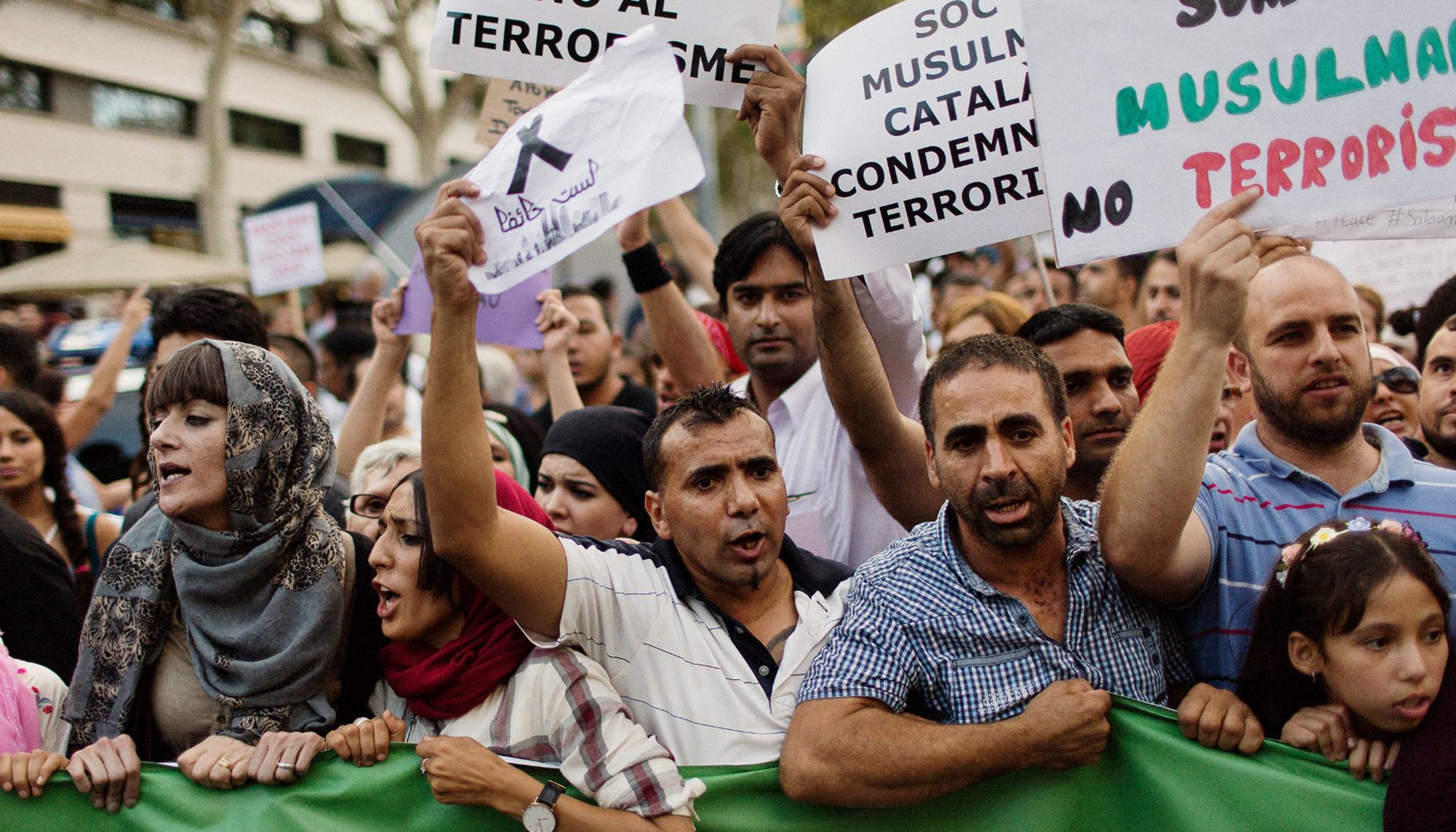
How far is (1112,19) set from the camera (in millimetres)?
2490

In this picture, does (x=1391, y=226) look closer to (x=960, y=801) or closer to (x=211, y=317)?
(x=960, y=801)

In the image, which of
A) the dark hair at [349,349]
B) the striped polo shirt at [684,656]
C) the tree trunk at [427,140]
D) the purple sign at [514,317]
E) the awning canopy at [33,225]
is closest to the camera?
the striped polo shirt at [684,656]

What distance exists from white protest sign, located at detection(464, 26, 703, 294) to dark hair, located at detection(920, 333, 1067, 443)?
2.26 feet

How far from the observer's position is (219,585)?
8.85 ft

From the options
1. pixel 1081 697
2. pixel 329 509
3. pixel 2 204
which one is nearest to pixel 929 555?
pixel 1081 697

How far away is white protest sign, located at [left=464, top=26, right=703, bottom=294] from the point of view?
7.61ft

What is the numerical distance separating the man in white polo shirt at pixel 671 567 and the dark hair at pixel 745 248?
1038 mm

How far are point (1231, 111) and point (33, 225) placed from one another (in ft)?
79.7

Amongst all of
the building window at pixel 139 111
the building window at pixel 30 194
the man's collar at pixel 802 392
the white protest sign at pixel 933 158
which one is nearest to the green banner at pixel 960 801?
the white protest sign at pixel 933 158

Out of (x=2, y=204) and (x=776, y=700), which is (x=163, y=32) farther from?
(x=776, y=700)

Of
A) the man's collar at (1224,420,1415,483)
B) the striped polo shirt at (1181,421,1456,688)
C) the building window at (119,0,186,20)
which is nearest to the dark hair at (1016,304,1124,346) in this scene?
the man's collar at (1224,420,1415,483)

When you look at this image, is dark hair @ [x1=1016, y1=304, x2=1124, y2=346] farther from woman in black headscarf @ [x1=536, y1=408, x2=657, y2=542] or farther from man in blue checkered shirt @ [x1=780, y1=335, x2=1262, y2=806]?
woman in black headscarf @ [x1=536, y1=408, x2=657, y2=542]

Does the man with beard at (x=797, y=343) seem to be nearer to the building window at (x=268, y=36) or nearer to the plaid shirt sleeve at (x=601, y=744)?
the plaid shirt sleeve at (x=601, y=744)

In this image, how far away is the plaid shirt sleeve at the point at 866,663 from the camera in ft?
7.82
